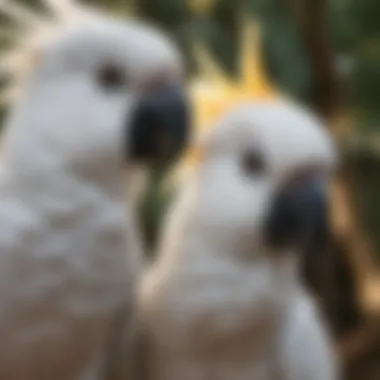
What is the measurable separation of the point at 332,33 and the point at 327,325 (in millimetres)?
591

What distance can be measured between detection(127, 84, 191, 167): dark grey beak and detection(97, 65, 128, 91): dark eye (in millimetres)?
32

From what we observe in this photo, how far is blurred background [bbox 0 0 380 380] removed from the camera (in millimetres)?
1736

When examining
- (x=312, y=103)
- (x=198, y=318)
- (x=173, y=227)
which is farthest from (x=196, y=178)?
(x=312, y=103)

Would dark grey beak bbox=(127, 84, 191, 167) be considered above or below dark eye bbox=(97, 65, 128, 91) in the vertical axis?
below

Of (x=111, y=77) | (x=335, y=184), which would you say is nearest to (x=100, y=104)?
(x=111, y=77)

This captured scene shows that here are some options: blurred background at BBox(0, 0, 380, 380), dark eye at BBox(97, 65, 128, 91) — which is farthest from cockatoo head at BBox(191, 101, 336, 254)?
blurred background at BBox(0, 0, 380, 380)

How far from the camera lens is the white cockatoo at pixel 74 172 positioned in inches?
40.2

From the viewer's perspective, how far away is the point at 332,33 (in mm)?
1851

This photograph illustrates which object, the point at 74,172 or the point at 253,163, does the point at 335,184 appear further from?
the point at 74,172

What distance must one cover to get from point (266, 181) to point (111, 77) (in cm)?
21

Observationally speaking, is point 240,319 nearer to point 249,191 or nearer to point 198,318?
point 198,318

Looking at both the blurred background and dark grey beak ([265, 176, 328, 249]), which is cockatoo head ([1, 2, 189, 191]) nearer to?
dark grey beak ([265, 176, 328, 249])

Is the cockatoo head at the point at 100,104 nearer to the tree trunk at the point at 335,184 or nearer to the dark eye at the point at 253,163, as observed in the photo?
the dark eye at the point at 253,163

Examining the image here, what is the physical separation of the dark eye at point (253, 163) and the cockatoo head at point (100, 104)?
0.09 meters
